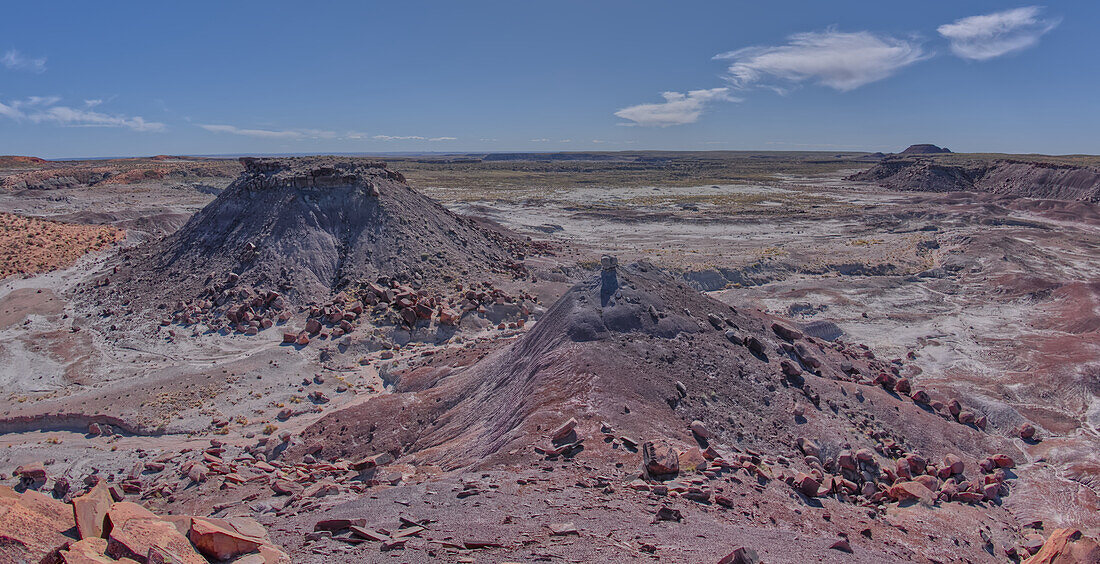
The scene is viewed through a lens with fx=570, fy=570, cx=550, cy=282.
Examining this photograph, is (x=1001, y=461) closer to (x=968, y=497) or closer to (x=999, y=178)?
(x=968, y=497)

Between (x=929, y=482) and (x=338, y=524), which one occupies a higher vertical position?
(x=338, y=524)

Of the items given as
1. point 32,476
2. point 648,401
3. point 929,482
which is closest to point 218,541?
point 648,401

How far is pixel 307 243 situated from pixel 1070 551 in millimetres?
28538

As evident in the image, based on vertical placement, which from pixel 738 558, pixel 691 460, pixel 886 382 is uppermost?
pixel 738 558

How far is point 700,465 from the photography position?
33.3 ft

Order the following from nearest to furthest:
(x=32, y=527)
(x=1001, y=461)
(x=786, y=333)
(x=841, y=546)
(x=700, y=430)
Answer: (x=32, y=527)
(x=841, y=546)
(x=700, y=430)
(x=1001, y=461)
(x=786, y=333)

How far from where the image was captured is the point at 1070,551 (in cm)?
728

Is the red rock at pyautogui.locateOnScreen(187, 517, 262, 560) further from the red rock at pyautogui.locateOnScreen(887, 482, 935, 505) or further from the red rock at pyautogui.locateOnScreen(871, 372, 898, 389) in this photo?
the red rock at pyautogui.locateOnScreen(871, 372, 898, 389)

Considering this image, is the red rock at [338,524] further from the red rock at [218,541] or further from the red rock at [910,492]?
the red rock at [910,492]

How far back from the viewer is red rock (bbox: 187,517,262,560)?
20.7 feet

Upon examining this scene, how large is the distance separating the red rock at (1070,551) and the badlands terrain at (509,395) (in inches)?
2.1

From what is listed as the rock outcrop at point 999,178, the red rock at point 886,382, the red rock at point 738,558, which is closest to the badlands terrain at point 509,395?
the red rock at point 738,558

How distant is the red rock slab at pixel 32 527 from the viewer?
226 inches

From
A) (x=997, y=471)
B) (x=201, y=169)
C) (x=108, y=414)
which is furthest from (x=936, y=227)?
(x=201, y=169)
